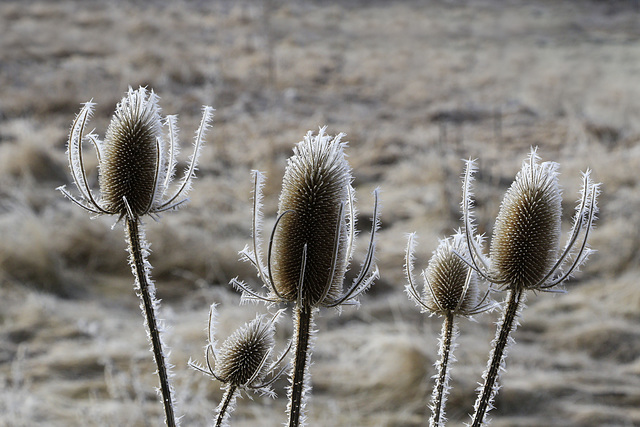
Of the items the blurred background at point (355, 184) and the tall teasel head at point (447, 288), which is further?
the blurred background at point (355, 184)

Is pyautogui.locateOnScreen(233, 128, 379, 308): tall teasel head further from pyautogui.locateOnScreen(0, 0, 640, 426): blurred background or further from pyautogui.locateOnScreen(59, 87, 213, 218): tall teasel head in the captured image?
pyautogui.locateOnScreen(0, 0, 640, 426): blurred background

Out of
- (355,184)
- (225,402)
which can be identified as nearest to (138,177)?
(225,402)

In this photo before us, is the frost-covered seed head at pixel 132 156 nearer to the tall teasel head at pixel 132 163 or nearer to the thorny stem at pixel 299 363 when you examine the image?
the tall teasel head at pixel 132 163

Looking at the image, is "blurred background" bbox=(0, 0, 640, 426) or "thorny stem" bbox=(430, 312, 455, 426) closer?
"thorny stem" bbox=(430, 312, 455, 426)

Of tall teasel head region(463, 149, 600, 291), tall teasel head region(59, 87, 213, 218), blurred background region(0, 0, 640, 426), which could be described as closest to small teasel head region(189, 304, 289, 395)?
tall teasel head region(59, 87, 213, 218)

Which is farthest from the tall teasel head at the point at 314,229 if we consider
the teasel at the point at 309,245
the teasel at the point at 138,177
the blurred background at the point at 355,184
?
the blurred background at the point at 355,184

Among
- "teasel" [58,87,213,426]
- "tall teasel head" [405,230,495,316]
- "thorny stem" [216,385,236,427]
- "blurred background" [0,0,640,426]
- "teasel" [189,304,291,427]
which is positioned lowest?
"thorny stem" [216,385,236,427]

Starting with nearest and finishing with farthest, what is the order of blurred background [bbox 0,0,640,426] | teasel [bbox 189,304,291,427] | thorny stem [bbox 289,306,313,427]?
thorny stem [bbox 289,306,313,427] < teasel [bbox 189,304,291,427] < blurred background [bbox 0,0,640,426]
